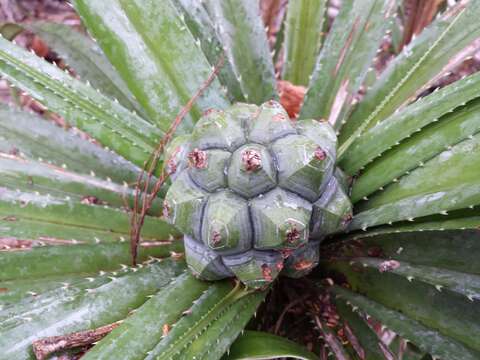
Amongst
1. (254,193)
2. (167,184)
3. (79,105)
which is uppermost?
(79,105)

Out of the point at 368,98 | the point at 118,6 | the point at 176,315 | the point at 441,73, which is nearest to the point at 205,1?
the point at 118,6

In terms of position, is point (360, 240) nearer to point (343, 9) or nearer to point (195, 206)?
point (195, 206)

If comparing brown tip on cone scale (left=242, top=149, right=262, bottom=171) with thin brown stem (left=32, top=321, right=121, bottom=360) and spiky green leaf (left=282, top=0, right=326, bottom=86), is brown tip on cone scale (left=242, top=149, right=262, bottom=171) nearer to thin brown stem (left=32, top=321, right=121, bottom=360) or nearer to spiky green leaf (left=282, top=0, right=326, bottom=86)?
thin brown stem (left=32, top=321, right=121, bottom=360)

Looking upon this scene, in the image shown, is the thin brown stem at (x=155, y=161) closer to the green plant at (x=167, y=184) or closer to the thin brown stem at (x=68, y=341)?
the green plant at (x=167, y=184)

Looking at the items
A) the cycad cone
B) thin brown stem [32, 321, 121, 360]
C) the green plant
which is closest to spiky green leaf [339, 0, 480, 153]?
the green plant

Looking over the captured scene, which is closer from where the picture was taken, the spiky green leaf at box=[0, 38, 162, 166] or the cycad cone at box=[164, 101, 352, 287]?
the cycad cone at box=[164, 101, 352, 287]

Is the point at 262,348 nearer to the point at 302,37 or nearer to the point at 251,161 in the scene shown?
the point at 251,161

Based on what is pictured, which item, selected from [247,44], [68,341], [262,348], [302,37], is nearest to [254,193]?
[262,348]
